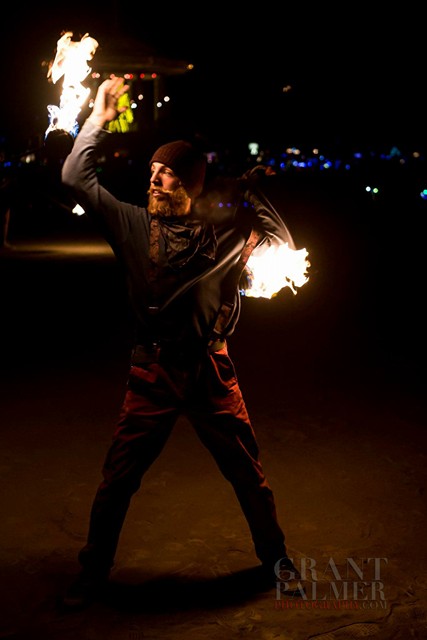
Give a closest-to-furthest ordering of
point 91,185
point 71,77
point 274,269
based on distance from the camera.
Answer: point 91,185 → point 71,77 → point 274,269

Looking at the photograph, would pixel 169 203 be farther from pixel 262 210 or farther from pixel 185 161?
pixel 262 210

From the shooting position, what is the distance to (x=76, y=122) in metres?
3.95

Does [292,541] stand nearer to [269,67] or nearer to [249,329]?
[249,329]

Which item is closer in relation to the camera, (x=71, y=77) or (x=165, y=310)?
(x=165, y=310)

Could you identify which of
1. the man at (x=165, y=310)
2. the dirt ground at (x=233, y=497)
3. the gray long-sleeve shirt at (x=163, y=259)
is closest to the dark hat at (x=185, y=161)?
the man at (x=165, y=310)

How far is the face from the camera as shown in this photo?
3807 millimetres

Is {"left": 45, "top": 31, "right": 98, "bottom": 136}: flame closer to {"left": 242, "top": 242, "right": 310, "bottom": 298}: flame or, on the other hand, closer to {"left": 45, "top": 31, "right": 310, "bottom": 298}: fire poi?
{"left": 45, "top": 31, "right": 310, "bottom": 298}: fire poi

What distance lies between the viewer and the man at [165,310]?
149 inches

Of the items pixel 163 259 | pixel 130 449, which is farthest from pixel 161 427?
pixel 163 259

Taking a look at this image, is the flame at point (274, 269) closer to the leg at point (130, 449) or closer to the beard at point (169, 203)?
the beard at point (169, 203)

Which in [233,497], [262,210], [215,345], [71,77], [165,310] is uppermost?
[71,77]

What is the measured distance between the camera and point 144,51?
27.1 m

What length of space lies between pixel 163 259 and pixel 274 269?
0.66 m

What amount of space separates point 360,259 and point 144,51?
12.2 meters
